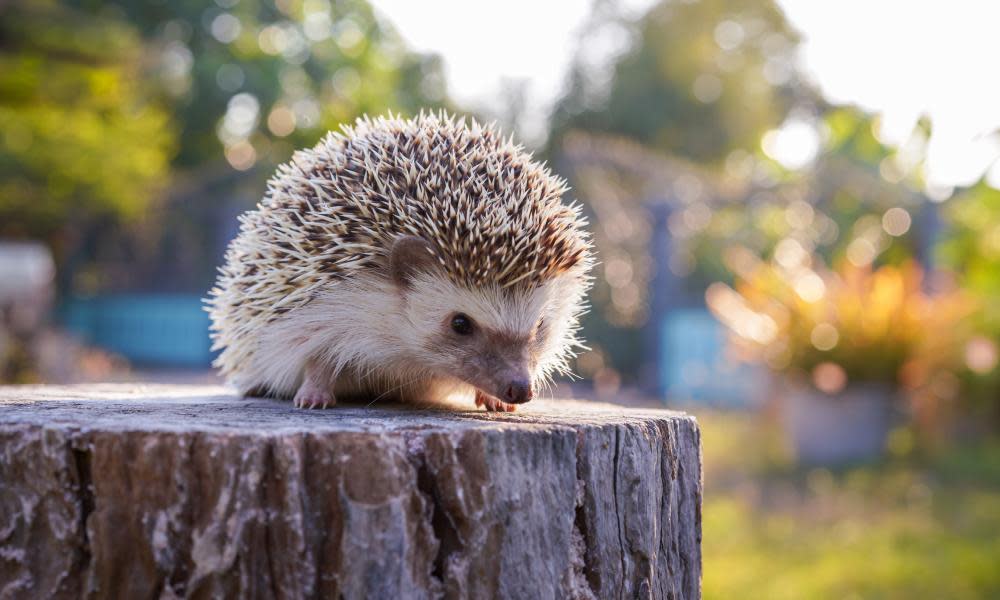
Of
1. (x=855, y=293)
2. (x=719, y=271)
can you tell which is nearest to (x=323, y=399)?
(x=855, y=293)

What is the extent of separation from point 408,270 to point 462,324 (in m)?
0.23

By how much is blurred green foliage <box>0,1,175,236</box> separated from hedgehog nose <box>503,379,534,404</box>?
10747mm

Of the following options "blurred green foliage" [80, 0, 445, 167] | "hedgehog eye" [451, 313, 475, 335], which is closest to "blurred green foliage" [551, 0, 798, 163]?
"blurred green foliage" [80, 0, 445, 167]

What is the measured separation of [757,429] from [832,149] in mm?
8379

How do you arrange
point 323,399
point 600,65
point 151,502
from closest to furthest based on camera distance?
point 151,502 → point 323,399 → point 600,65

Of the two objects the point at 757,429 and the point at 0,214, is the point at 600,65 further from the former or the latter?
the point at 757,429

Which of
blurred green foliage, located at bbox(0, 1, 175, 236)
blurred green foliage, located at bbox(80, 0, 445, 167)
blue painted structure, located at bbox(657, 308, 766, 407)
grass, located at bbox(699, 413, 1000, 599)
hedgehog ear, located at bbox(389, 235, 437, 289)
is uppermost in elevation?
blurred green foliage, located at bbox(80, 0, 445, 167)

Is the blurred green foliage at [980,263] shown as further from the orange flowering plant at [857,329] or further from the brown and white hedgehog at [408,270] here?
the brown and white hedgehog at [408,270]

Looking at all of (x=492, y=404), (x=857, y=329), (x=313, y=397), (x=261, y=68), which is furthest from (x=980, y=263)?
(x=261, y=68)

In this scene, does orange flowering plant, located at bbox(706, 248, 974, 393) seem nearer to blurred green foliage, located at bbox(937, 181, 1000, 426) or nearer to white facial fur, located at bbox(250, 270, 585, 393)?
blurred green foliage, located at bbox(937, 181, 1000, 426)

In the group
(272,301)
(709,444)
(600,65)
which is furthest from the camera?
(600,65)

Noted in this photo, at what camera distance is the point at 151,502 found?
75.2 inches

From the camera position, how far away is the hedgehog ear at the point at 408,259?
106 inches

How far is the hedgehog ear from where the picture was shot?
2701 mm
